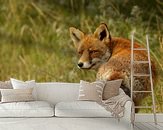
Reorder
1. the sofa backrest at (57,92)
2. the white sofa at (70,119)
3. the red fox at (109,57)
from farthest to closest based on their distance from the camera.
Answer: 1. the red fox at (109,57)
2. the sofa backrest at (57,92)
3. the white sofa at (70,119)

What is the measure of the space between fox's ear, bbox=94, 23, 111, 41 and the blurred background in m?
0.19

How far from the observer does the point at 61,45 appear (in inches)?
205

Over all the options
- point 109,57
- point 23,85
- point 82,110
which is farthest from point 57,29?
point 82,110

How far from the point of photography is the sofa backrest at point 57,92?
4488 mm

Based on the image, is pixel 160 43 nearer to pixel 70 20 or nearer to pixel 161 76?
pixel 161 76

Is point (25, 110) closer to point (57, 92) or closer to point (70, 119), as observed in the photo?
point (70, 119)

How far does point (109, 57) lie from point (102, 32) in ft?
0.84

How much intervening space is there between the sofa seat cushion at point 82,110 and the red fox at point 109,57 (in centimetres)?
64

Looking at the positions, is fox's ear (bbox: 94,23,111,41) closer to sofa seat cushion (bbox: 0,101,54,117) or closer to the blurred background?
the blurred background

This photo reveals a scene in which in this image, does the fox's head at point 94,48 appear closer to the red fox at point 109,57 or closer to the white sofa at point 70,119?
the red fox at point 109,57

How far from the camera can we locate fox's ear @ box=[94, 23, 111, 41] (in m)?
4.85

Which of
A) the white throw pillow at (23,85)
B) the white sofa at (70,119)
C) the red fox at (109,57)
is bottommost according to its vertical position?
the white sofa at (70,119)

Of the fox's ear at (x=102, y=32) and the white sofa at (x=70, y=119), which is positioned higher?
the fox's ear at (x=102, y=32)

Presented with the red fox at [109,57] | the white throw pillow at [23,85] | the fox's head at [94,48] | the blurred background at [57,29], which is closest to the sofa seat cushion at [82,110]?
the white throw pillow at [23,85]
